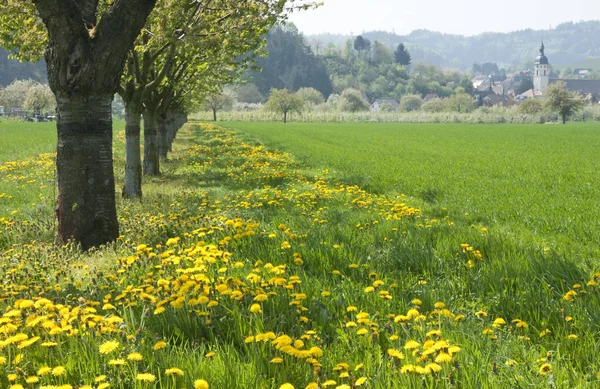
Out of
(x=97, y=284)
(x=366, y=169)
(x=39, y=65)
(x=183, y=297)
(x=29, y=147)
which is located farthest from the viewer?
(x=39, y=65)

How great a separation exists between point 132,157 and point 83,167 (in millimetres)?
5896

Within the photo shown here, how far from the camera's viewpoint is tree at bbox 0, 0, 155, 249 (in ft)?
22.5

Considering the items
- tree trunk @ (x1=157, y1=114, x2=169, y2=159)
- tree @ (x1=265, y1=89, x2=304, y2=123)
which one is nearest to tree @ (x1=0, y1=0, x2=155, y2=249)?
tree trunk @ (x1=157, y1=114, x2=169, y2=159)

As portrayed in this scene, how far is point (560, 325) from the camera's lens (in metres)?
4.03

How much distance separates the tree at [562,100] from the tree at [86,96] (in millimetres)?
119657

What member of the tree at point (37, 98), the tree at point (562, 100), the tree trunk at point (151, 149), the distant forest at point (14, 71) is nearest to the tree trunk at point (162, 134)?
the tree trunk at point (151, 149)

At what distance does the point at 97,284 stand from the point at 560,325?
4326mm

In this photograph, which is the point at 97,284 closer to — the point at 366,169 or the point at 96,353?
the point at 96,353

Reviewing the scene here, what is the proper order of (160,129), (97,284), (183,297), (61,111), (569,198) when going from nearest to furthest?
(183,297) → (97,284) → (61,111) → (569,198) → (160,129)

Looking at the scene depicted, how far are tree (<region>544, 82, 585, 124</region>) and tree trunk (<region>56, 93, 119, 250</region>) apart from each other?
120 meters

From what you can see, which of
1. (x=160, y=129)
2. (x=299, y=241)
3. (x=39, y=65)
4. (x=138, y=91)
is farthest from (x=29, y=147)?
(x=39, y=65)

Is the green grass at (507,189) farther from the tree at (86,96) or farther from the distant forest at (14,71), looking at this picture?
the distant forest at (14,71)

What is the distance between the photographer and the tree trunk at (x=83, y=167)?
7242mm

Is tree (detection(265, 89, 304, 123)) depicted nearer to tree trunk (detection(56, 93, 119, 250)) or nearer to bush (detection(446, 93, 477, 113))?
bush (detection(446, 93, 477, 113))
